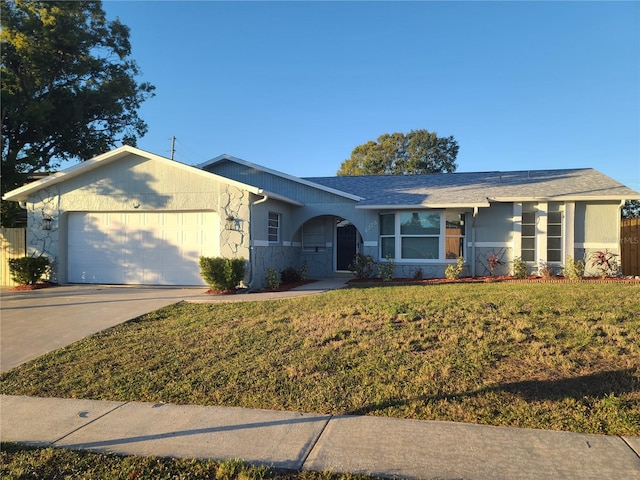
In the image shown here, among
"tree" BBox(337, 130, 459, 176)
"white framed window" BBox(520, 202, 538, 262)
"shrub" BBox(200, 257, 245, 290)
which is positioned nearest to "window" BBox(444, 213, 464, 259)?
"white framed window" BBox(520, 202, 538, 262)

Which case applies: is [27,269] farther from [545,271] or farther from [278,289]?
[545,271]

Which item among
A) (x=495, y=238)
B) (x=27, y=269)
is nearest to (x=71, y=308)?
(x=27, y=269)

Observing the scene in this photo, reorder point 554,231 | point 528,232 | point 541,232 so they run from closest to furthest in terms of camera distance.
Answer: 1. point 541,232
2. point 554,231
3. point 528,232

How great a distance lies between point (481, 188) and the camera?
52.1 ft

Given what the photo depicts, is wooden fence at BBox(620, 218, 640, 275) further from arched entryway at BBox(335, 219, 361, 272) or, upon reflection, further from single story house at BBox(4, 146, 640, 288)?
arched entryway at BBox(335, 219, 361, 272)

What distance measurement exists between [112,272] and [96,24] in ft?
→ 36.5

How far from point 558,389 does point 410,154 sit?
121 feet

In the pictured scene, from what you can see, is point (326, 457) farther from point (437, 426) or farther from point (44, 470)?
point (44, 470)

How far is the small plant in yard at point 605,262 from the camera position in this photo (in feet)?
46.2

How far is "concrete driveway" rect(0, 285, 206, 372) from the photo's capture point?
23.3 ft

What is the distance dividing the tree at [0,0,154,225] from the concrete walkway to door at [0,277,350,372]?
618 centimetres

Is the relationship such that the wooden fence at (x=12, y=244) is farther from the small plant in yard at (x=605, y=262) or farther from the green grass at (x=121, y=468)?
the small plant in yard at (x=605, y=262)

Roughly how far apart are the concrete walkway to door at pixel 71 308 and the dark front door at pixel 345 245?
2802mm

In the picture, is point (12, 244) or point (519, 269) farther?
point (12, 244)
